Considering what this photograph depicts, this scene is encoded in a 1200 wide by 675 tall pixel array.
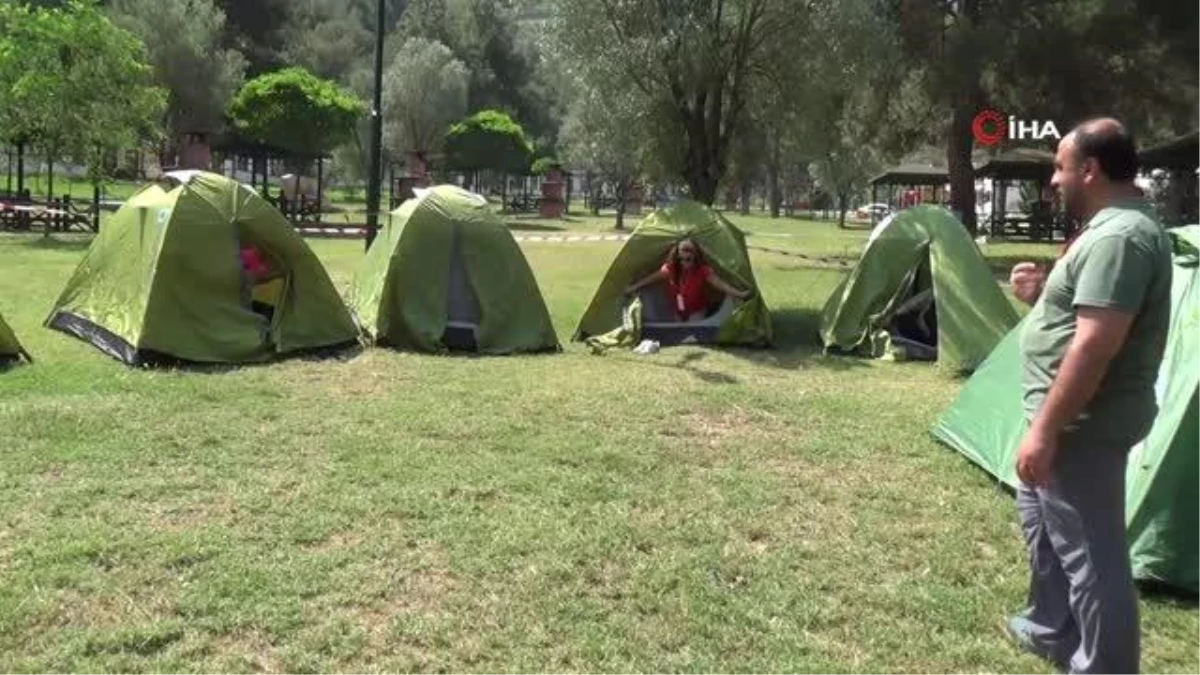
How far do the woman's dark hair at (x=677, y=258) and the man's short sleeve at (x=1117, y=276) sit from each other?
8.10m

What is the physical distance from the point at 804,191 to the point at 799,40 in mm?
74590

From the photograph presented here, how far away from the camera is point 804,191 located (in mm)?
87438

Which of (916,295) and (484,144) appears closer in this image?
(916,295)

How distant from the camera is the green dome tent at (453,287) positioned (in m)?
10.2

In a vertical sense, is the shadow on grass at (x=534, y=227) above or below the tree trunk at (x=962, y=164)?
below

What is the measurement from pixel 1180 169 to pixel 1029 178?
10358 millimetres

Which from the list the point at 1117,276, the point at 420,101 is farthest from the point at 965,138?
the point at 420,101

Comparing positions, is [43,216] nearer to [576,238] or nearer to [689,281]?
[576,238]

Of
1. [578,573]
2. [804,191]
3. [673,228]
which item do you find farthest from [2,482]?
[804,191]

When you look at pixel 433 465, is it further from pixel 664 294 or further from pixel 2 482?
pixel 664 294

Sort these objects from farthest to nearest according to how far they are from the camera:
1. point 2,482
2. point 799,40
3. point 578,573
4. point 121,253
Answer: point 799,40 < point 121,253 < point 2,482 < point 578,573

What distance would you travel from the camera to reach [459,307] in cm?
1047

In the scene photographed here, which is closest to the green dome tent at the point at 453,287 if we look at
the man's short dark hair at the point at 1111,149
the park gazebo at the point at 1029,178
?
the man's short dark hair at the point at 1111,149

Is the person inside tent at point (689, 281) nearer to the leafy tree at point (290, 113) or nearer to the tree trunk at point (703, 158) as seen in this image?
the tree trunk at point (703, 158)
